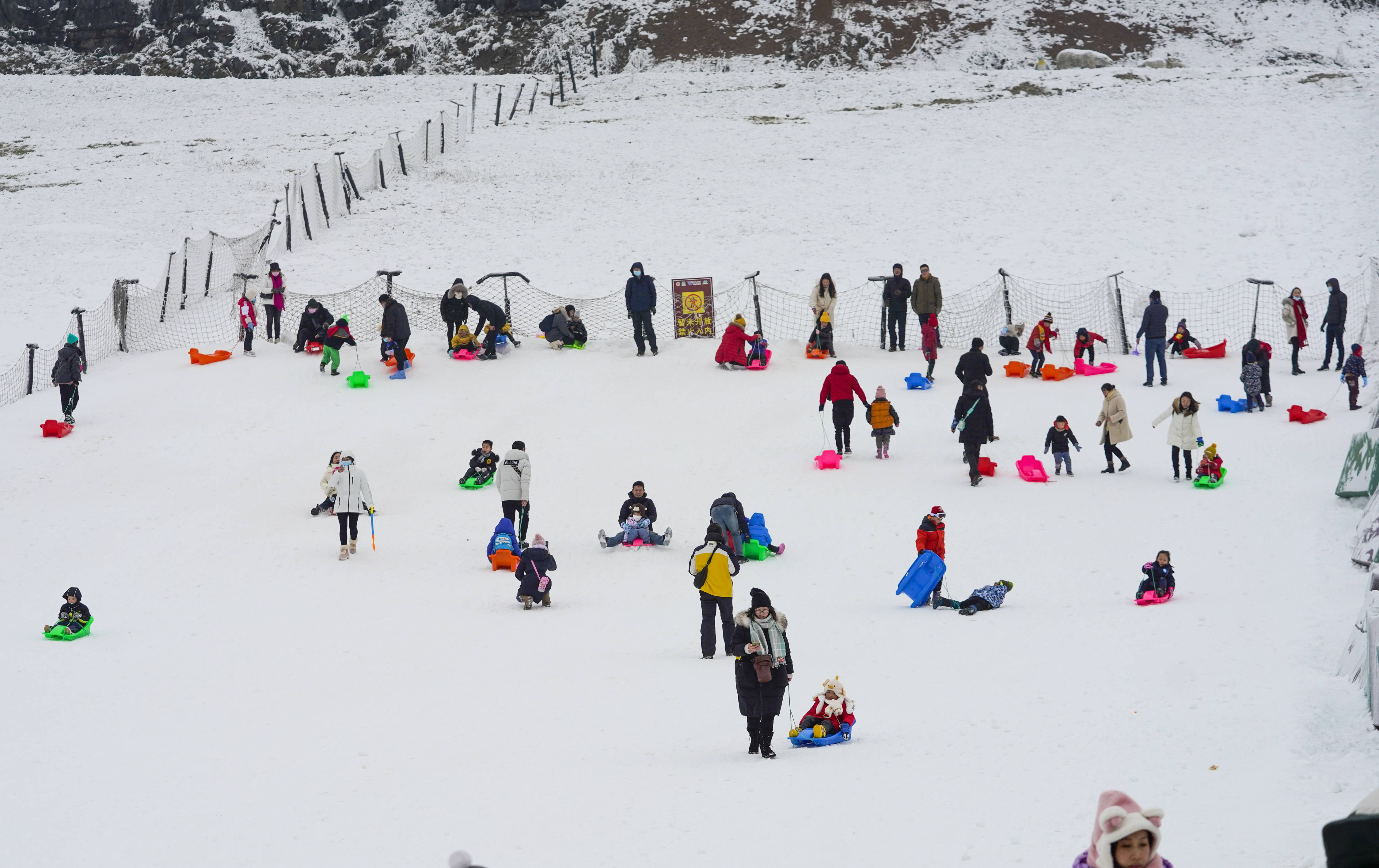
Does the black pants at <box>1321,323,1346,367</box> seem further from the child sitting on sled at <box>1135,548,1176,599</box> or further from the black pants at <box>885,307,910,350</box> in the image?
the child sitting on sled at <box>1135,548,1176,599</box>

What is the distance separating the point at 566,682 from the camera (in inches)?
433

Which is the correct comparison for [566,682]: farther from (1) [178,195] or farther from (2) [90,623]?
(1) [178,195]

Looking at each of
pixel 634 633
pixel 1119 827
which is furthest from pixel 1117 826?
pixel 634 633

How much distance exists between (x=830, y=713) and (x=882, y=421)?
9156 mm

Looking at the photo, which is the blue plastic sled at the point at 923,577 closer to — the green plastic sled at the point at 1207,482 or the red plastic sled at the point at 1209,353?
the green plastic sled at the point at 1207,482

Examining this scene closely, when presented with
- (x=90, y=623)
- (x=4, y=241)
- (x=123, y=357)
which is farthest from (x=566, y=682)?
(x=4, y=241)

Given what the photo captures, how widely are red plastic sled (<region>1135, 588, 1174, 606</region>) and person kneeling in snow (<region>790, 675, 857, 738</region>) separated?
161 inches

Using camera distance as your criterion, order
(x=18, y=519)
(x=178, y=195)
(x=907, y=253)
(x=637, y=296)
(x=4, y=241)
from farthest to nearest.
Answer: (x=178, y=195), (x=4, y=241), (x=907, y=253), (x=637, y=296), (x=18, y=519)

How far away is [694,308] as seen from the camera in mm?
24391

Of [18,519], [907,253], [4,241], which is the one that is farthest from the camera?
[4,241]

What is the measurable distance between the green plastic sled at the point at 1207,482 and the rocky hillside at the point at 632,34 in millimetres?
36269

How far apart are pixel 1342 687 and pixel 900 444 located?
1048 cm

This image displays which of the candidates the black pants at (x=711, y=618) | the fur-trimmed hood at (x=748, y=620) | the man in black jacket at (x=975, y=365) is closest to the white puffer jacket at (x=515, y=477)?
the black pants at (x=711, y=618)

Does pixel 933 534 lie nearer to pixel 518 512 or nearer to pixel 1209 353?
pixel 518 512
